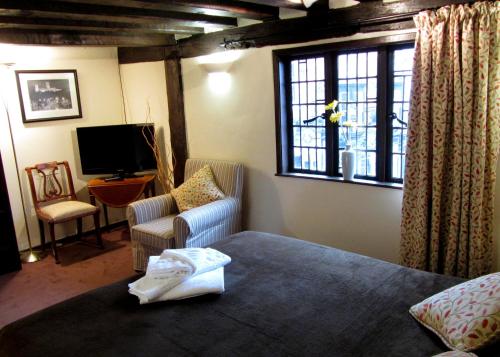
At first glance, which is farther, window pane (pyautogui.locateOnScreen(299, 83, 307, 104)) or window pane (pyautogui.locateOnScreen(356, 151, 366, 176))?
window pane (pyautogui.locateOnScreen(299, 83, 307, 104))

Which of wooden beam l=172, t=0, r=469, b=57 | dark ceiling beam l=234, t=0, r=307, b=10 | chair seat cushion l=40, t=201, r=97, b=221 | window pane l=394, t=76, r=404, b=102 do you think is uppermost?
dark ceiling beam l=234, t=0, r=307, b=10

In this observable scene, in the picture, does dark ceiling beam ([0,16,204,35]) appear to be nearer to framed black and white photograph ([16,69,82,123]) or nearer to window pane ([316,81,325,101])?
framed black and white photograph ([16,69,82,123])

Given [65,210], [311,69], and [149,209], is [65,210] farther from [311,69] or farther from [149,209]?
[311,69]

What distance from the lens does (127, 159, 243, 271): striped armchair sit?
3477 millimetres

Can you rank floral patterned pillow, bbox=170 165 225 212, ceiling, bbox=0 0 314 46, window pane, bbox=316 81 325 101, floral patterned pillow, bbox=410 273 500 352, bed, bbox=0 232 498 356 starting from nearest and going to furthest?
1. floral patterned pillow, bbox=410 273 500 352
2. bed, bbox=0 232 498 356
3. ceiling, bbox=0 0 314 46
4. window pane, bbox=316 81 325 101
5. floral patterned pillow, bbox=170 165 225 212

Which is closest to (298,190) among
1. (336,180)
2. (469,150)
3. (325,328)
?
(336,180)

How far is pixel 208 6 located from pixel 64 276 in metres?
2.76

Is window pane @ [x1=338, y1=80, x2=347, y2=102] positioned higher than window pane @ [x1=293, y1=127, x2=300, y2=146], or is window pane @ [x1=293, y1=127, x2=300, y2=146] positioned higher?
window pane @ [x1=338, y1=80, x2=347, y2=102]

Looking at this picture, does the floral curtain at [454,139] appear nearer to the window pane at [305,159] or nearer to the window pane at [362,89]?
the window pane at [362,89]

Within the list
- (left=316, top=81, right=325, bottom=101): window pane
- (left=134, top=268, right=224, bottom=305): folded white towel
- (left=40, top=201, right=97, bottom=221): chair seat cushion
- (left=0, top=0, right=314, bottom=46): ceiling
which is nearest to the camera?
(left=134, top=268, right=224, bottom=305): folded white towel

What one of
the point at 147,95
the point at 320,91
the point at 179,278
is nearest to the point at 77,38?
the point at 147,95

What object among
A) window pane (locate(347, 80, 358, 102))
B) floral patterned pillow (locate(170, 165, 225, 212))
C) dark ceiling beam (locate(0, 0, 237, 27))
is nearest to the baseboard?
floral patterned pillow (locate(170, 165, 225, 212))

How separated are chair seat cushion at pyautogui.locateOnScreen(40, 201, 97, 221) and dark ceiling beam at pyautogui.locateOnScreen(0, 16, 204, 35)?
5.77ft

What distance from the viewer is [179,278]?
2082mm
